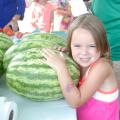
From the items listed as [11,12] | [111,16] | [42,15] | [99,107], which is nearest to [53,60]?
[99,107]

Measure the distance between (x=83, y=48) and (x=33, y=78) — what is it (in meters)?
0.24

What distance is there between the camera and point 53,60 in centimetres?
109

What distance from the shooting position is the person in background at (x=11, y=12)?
2.58 meters

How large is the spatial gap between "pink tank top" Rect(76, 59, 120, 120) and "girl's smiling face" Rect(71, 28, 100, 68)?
38mm

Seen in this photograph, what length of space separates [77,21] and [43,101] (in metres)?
0.36

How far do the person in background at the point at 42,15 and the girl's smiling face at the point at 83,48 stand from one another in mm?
1120

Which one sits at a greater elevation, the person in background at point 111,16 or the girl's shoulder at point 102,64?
the girl's shoulder at point 102,64

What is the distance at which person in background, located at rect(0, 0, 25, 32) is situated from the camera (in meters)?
2.58

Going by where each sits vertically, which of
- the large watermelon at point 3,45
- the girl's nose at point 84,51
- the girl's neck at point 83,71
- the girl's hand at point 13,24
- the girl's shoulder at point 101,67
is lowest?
the girl's hand at point 13,24

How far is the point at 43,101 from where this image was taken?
1102mm

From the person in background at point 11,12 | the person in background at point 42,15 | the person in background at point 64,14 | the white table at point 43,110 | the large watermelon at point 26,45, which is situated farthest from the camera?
the person in background at point 11,12

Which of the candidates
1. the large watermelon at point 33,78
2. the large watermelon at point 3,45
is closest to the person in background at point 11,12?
the large watermelon at point 3,45

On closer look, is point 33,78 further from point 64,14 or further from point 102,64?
point 64,14

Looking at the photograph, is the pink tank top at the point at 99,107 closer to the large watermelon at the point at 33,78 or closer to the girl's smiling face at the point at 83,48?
the girl's smiling face at the point at 83,48
